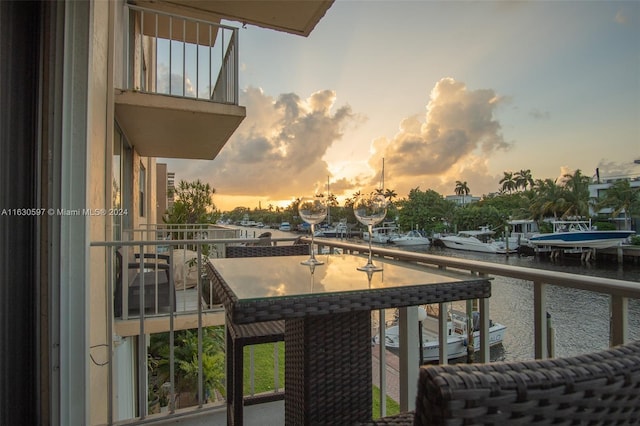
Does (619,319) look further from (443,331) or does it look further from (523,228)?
(523,228)

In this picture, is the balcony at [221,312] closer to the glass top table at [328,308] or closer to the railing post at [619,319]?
the railing post at [619,319]

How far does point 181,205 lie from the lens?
8461 mm

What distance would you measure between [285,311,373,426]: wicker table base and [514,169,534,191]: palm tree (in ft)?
170

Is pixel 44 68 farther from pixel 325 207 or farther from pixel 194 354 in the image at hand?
pixel 194 354

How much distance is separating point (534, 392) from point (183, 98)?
3.93 meters

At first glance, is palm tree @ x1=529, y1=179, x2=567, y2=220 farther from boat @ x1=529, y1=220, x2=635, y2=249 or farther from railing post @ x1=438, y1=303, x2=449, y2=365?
railing post @ x1=438, y1=303, x2=449, y2=365

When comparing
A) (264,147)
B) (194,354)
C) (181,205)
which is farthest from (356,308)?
(264,147)

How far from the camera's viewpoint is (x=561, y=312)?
4.99 meters

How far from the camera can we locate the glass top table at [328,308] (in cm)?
99

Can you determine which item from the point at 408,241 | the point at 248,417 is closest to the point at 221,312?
the point at 248,417

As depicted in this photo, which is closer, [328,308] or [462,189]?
[328,308]

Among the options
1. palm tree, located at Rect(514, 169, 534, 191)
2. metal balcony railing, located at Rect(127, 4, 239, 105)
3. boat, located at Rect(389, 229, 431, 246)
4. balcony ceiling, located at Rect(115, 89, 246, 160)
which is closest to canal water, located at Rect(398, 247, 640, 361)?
balcony ceiling, located at Rect(115, 89, 246, 160)

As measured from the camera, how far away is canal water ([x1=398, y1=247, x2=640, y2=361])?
280 centimetres

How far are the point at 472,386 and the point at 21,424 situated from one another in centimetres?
186
